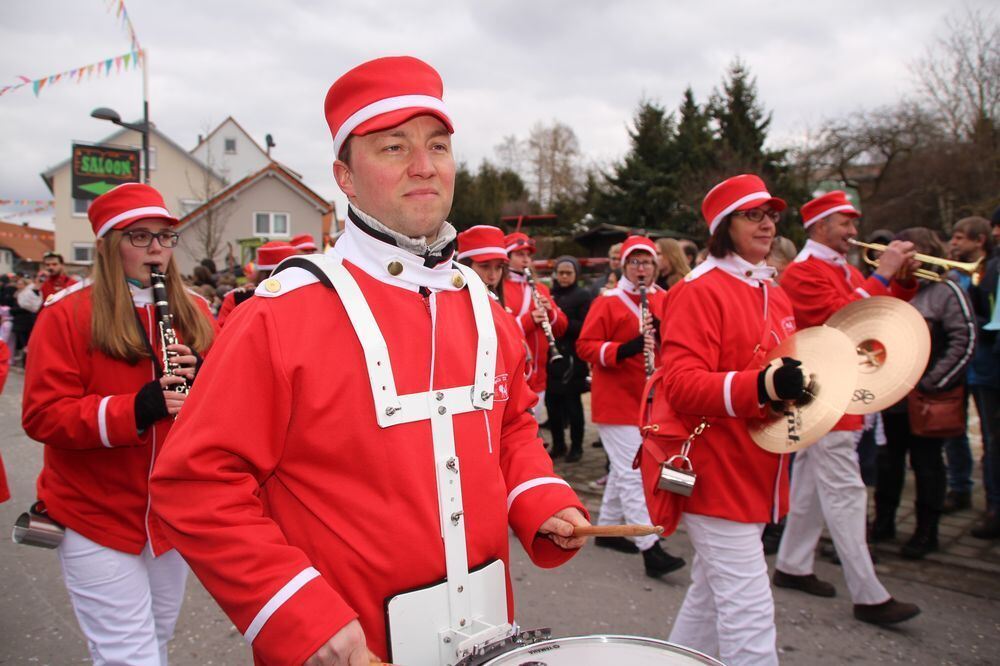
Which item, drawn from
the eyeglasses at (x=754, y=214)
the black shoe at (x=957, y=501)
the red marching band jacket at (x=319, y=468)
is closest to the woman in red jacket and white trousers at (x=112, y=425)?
the red marching band jacket at (x=319, y=468)

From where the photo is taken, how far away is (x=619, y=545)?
578cm

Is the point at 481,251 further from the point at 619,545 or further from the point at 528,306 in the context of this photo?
the point at 619,545

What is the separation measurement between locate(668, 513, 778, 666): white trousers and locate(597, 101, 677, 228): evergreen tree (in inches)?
1393

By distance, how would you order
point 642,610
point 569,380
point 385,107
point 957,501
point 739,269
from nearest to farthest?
point 385,107, point 739,269, point 642,610, point 957,501, point 569,380

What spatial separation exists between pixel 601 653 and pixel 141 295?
2451mm

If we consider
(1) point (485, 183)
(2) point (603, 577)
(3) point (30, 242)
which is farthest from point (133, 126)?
(3) point (30, 242)

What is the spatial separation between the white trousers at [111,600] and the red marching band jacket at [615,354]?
354cm

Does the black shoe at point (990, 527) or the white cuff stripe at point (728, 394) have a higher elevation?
the white cuff stripe at point (728, 394)

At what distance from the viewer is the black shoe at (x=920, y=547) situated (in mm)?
5281

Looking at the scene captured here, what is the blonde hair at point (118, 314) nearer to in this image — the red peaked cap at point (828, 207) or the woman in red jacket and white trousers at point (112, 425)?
the woman in red jacket and white trousers at point (112, 425)

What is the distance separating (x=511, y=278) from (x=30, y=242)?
269 ft

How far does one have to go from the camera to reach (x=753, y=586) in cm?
301

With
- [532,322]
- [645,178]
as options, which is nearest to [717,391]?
[532,322]

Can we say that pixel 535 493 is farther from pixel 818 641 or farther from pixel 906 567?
pixel 906 567
